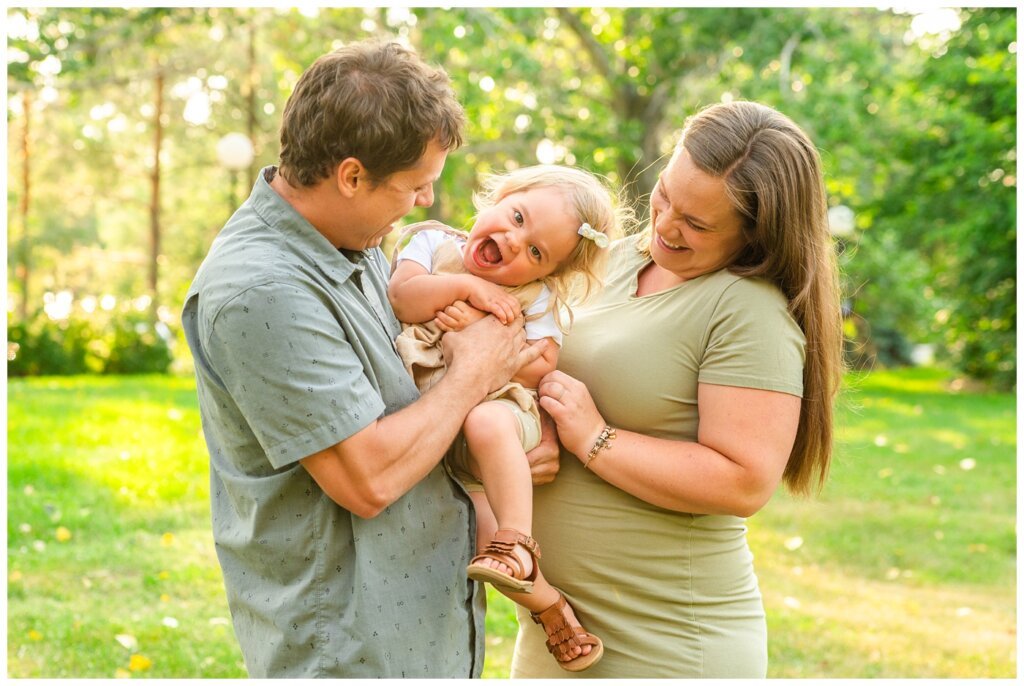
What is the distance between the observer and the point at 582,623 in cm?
242

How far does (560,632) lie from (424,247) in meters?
0.99

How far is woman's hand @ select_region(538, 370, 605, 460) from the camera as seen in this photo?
227 cm

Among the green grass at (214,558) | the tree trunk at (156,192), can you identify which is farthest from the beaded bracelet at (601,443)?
the tree trunk at (156,192)

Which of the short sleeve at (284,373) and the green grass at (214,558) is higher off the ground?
the short sleeve at (284,373)

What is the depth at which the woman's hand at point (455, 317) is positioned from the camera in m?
2.33

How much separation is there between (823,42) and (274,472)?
12.0 metres

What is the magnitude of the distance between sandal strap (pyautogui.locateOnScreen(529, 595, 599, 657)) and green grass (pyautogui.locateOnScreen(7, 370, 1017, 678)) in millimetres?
908

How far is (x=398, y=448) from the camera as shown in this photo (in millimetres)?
1938

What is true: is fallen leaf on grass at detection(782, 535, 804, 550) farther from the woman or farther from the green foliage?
the woman

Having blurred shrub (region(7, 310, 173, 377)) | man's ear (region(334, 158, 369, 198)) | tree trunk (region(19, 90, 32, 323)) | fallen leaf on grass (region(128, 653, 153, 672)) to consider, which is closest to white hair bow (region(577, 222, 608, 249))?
man's ear (region(334, 158, 369, 198))

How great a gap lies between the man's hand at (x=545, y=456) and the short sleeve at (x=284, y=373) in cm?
56

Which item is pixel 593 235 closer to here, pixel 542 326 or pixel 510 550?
pixel 542 326

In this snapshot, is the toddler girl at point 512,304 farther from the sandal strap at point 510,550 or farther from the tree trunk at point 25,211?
the tree trunk at point 25,211

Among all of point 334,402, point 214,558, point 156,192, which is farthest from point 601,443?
point 156,192
